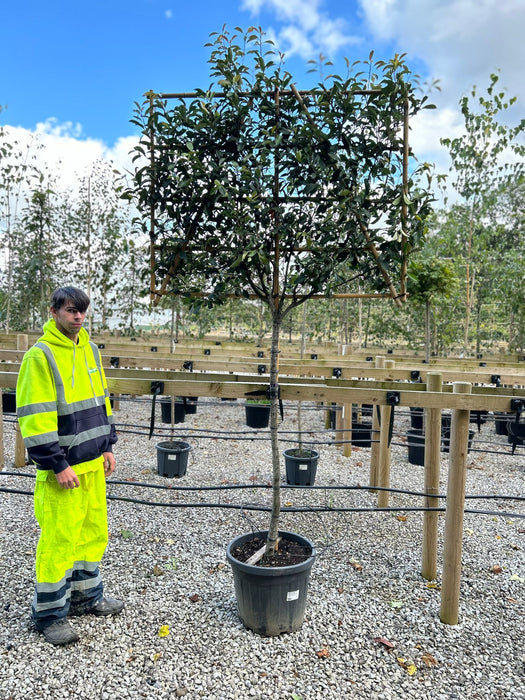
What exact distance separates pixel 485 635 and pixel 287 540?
1.21 m

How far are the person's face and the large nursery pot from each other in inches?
57.3

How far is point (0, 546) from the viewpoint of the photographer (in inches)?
147

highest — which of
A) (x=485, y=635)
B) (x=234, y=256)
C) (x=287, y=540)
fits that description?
(x=234, y=256)

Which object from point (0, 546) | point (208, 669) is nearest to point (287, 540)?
point (208, 669)

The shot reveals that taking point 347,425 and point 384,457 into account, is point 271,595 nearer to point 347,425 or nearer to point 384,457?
point 384,457

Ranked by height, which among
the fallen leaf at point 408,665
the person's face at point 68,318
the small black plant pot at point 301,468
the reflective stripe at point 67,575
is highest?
the person's face at point 68,318

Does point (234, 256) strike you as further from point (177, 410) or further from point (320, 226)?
point (177, 410)

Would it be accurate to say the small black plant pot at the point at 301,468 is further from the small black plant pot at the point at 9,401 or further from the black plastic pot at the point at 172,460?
the small black plant pot at the point at 9,401

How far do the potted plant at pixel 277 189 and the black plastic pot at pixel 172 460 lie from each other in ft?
8.35

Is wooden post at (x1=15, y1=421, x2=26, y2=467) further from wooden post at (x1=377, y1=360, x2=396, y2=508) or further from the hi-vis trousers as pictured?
wooden post at (x1=377, y1=360, x2=396, y2=508)

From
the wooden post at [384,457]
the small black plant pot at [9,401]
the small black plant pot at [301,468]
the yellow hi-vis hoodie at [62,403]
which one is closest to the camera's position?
the yellow hi-vis hoodie at [62,403]

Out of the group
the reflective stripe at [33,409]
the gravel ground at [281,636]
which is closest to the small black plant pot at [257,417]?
the gravel ground at [281,636]

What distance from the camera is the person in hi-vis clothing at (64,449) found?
94.5 inches

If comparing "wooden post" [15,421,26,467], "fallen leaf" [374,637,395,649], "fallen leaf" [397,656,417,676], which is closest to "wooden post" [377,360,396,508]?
"fallen leaf" [374,637,395,649]
